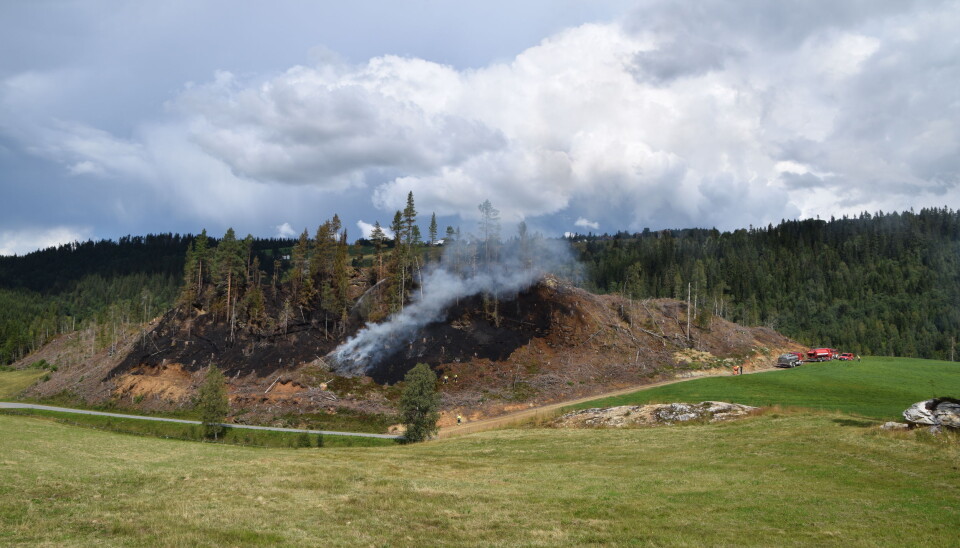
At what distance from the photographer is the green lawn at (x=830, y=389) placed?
50.0 meters

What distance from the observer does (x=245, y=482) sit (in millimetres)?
22016

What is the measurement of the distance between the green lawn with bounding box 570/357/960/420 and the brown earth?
447 inches

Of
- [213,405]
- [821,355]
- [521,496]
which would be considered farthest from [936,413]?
[821,355]

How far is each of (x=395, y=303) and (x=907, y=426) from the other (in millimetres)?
72424

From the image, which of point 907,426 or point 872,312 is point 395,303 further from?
point 872,312

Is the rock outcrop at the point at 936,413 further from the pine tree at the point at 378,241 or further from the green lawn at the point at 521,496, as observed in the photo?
the pine tree at the point at 378,241

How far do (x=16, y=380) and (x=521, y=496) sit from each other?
153 m

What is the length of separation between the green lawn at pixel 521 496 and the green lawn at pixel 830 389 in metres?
20.7

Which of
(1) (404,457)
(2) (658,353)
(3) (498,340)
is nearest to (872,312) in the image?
(2) (658,353)

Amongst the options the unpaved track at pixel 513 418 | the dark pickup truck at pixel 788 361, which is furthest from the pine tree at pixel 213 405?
the dark pickup truck at pixel 788 361

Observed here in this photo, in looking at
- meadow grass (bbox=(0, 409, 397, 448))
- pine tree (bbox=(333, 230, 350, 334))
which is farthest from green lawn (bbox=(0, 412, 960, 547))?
pine tree (bbox=(333, 230, 350, 334))

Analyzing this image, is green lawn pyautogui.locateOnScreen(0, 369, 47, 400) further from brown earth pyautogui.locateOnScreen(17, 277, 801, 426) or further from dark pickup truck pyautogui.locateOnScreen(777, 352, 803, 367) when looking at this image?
dark pickup truck pyautogui.locateOnScreen(777, 352, 803, 367)

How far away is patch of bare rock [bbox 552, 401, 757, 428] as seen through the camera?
138 feet

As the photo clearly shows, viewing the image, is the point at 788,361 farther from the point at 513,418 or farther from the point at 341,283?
the point at 341,283
